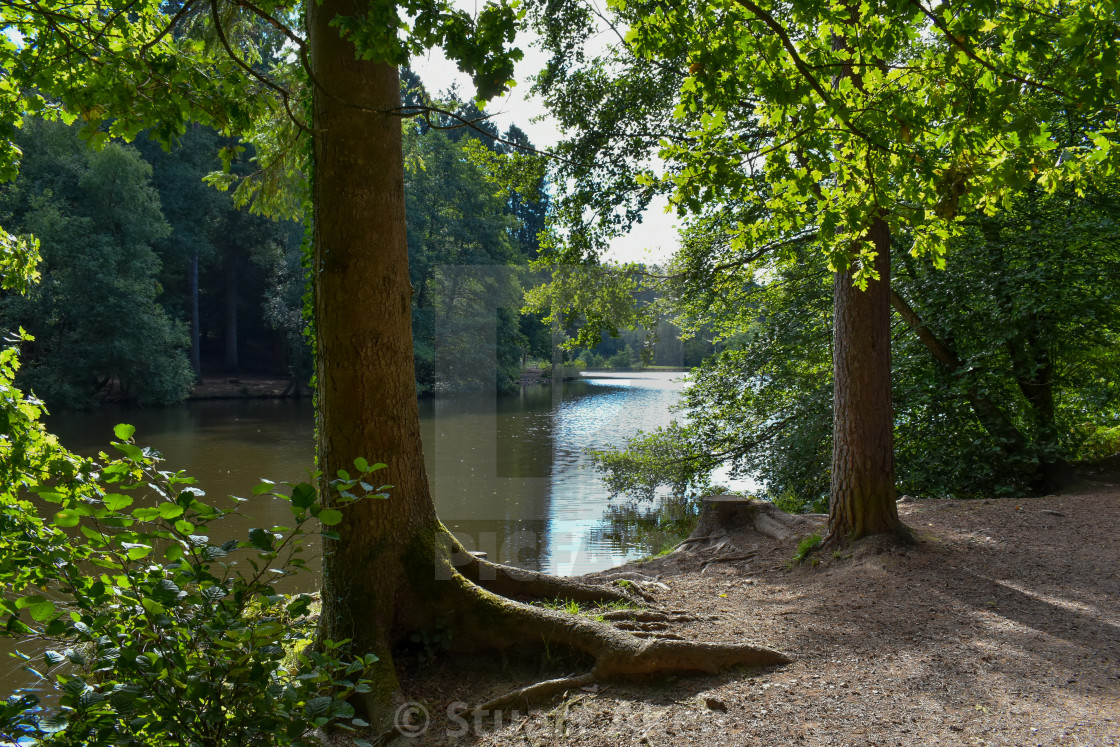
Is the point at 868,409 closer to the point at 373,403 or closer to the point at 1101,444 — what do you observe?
the point at 373,403

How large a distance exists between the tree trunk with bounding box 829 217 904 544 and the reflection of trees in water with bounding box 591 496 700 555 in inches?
134

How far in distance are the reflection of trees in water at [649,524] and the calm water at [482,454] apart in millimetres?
148

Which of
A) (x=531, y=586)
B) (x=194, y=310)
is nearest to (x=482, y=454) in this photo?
(x=531, y=586)

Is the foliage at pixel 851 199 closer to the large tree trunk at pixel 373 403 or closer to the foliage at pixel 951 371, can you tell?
the foliage at pixel 951 371

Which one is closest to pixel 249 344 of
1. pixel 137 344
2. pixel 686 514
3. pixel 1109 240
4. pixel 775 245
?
pixel 137 344

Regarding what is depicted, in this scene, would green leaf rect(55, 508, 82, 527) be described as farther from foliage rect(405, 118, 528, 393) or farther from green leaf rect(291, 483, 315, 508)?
foliage rect(405, 118, 528, 393)

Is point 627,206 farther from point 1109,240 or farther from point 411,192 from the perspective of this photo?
point 411,192

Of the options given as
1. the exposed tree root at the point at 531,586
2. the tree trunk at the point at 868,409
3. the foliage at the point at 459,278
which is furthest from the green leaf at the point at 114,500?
the foliage at the point at 459,278

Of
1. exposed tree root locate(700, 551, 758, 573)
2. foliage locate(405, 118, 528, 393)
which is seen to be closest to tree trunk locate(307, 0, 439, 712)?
exposed tree root locate(700, 551, 758, 573)

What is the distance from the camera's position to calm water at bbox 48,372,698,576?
31.0 ft

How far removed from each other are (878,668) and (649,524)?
6.76 meters

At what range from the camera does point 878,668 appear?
130 inches

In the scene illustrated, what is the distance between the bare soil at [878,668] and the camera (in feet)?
8.96

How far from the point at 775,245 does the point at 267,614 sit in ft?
22.6
